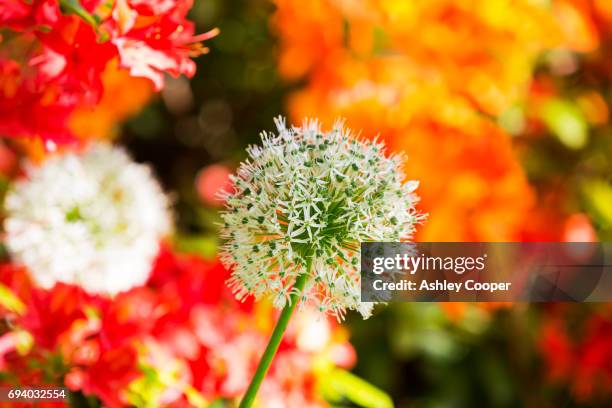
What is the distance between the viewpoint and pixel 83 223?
0.54m

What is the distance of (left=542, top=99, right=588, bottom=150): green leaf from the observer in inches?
33.8

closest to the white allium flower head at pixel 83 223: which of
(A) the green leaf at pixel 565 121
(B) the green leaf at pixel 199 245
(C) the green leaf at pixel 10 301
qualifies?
(C) the green leaf at pixel 10 301

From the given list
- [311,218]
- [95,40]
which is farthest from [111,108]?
[311,218]

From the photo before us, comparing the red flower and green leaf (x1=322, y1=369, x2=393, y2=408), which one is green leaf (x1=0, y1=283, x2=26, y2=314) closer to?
the red flower

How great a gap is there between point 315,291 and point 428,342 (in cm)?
58

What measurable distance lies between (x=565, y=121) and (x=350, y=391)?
0.48 meters

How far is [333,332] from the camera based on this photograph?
63 centimetres

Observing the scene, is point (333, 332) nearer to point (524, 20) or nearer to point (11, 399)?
point (11, 399)

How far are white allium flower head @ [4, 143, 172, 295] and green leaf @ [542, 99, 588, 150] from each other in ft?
1.65

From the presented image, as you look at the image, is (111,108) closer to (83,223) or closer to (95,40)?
(83,223)

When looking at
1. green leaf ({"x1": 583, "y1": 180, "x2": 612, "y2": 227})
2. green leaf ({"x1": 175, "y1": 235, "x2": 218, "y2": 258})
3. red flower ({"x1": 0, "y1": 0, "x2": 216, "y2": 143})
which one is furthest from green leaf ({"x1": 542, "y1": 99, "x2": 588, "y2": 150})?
red flower ({"x1": 0, "y1": 0, "x2": 216, "y2": 143})

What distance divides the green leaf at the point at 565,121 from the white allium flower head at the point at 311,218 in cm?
57

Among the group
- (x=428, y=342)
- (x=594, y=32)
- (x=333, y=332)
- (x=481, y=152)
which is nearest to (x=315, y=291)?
(x=333, y=332)

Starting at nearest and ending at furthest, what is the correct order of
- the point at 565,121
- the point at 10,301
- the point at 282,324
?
the point at 282,324 < the point at 10,301 < the point at 565,121
